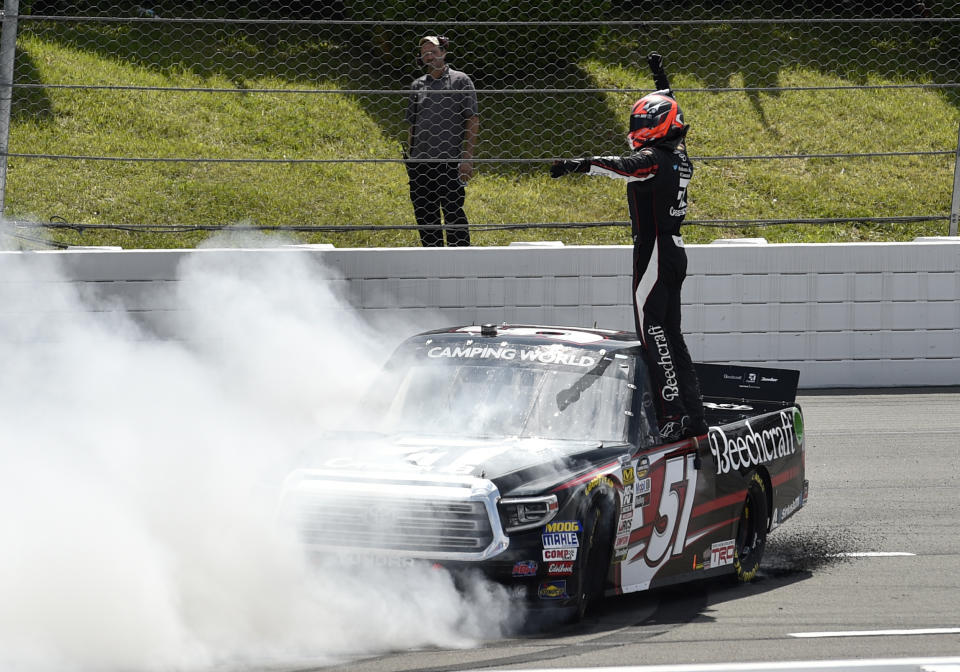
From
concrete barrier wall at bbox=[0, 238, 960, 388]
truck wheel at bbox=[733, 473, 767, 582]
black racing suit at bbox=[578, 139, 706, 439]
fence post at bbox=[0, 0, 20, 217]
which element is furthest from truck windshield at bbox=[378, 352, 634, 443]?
fence post at bbox=[0, 0, 20, 217]

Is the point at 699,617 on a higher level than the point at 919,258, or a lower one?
lower

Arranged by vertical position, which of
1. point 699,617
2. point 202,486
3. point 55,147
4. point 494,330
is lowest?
point 699,617

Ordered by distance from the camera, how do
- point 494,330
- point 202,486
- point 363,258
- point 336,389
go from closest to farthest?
1. point 202,486
2. point 494,330
3. point 336,389
4. point 363,258

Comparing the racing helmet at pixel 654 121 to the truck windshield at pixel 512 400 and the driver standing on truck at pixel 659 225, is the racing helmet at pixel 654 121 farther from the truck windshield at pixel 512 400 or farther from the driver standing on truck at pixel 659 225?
the truck windshield at pixel 512 400

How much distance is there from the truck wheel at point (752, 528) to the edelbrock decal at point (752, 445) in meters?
0.13

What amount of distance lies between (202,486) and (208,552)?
0.47 metres

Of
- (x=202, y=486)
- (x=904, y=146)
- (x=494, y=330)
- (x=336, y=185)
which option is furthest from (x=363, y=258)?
(x=904, y=146)

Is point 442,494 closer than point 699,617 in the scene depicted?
Yes

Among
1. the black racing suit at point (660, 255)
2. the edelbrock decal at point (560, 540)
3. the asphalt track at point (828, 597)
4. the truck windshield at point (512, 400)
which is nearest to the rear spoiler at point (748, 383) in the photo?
the black racing suit at point (660, 255)

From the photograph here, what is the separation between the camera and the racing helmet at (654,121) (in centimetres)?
717

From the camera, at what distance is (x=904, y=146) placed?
623 inches

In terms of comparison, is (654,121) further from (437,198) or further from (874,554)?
(437,198)

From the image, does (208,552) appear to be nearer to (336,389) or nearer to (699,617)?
(699,617)

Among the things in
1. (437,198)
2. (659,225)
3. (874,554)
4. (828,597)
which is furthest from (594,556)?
(437,198)
